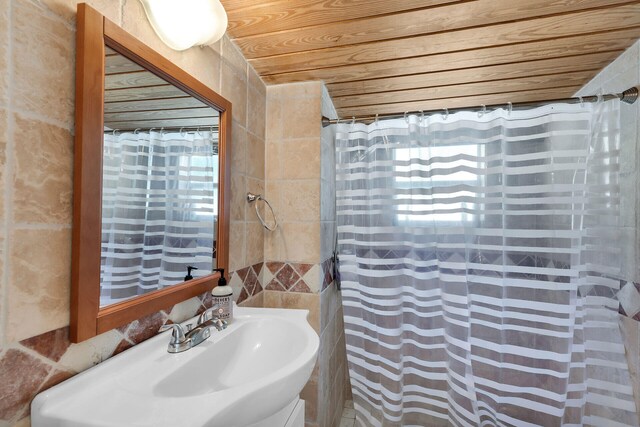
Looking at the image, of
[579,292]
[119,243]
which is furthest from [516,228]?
[119,243]

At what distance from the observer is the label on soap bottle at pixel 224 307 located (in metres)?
0.96

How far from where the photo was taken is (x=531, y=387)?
1247 millimetres

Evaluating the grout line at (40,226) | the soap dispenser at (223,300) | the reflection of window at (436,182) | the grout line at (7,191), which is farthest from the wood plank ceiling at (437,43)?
the soap dispenser at (223,300)

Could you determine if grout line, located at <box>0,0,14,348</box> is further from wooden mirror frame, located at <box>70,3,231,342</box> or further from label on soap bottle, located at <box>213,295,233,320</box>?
label on soap bottle, located at <box>213,295,233,320</box>

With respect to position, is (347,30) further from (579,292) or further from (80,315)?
(579,292)

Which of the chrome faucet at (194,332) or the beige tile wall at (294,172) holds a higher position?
the beige tile wall at (294,172)

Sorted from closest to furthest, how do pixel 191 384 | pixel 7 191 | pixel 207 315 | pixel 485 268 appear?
1. pixel 7 191
2. pixel 191 384
3. pixel 207 315
4. pixel 485 268

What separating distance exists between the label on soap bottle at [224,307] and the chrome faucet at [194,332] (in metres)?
0.01

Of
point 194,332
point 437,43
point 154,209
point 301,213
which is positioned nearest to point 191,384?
point 194,332

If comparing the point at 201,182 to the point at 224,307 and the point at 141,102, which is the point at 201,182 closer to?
the point at 141,102

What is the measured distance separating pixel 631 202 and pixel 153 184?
1.93 m

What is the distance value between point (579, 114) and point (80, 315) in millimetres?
1937

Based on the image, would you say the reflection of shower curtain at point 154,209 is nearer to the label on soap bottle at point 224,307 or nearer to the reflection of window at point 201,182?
the reflection of window at point 201,182

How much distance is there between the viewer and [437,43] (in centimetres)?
123
